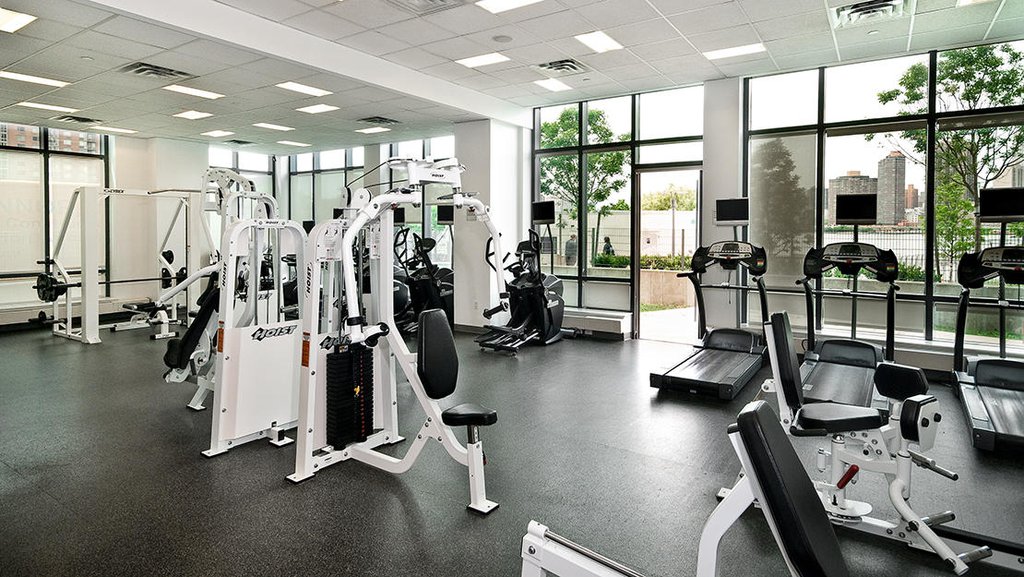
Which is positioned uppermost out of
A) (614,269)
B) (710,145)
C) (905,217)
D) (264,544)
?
(710,145)

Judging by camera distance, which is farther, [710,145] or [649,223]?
[649,223]

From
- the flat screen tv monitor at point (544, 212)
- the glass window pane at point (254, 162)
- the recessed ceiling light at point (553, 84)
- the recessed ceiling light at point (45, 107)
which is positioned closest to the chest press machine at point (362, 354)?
the recessed ceiling light at point (553, 84)

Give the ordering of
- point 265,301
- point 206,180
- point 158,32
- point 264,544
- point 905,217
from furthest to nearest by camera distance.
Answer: point 905,217, point 206,180, point 158,32, point 265,301, point 264,544

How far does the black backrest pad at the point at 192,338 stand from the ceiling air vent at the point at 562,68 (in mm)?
4313

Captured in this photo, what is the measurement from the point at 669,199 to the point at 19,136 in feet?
33.2

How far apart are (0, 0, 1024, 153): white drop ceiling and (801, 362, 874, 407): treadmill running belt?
325 cm

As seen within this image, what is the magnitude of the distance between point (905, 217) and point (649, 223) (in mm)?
3242

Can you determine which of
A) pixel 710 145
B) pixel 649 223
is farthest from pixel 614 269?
pixel 710 145

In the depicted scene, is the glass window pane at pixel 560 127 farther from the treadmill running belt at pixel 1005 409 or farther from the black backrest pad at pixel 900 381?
the black backrest pad at pixel 900 381

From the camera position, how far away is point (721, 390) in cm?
545

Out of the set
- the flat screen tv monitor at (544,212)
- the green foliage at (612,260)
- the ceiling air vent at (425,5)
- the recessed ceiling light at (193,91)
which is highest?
the ceiling air vent at (425,5)

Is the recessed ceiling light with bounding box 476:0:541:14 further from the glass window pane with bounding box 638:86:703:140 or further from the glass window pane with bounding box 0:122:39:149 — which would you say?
the glass window pane with bounding box 0:122:39:149

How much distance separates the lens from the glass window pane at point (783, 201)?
7.57 metres

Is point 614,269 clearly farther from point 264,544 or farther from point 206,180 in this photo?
point 264,544
